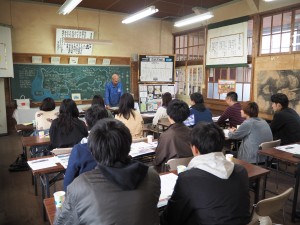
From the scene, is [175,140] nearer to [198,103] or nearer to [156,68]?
[198,103]

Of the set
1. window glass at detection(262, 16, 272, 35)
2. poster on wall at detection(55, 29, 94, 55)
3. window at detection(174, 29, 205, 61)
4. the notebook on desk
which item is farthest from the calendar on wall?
the notebook on desk

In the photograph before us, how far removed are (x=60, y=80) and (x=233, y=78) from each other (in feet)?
15.2

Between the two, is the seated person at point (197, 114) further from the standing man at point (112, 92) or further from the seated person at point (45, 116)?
the standing man at point (112, 92)

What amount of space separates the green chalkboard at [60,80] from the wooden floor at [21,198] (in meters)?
2.40

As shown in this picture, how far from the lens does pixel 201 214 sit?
1.38 metres

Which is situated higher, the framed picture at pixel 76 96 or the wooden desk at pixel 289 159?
the framed picture at pixel 76 96

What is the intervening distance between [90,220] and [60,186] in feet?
9.44

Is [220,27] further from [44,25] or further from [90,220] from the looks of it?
[90,220]

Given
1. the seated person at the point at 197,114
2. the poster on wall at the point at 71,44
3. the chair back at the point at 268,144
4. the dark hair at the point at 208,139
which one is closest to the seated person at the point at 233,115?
the seated person at the point at 197,114

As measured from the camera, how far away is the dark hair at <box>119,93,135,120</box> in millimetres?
3574

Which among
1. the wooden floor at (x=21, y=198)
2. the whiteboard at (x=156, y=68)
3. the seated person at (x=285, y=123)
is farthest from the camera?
the whiteboard at (x=156, y=68)

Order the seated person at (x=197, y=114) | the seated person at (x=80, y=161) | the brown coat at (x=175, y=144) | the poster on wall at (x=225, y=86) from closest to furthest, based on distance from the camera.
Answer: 1. the seated person at (x=80, y=161)
2. the brown coat at (x=175, y=144)
3. the seated person at (x=197, y=114)
4. the poster on wall at (x=225, y=86)

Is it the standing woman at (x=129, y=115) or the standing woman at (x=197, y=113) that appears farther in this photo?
the standing woman at (x=197, y=113)

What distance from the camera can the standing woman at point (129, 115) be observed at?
3.58 meters
